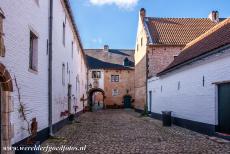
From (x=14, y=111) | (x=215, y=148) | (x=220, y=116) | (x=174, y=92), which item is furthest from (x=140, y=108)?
(x=14, y=111)

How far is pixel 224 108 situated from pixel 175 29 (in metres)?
19.5

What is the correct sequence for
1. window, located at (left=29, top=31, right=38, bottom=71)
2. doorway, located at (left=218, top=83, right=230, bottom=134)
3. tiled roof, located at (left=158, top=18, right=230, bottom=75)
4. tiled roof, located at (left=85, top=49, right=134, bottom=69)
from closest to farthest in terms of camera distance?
window, located at (left=29, top=31, right=38, bottom=71)
doorway, located at (left=218, top=83, right=230, bottom=134)
tiled roof, located at (left=158, top=18, right=230, bottom=75)
tiled roof, located at (left=85, top=49, right=134, bottom=69)

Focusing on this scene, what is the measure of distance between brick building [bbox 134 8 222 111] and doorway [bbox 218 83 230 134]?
50.0ft

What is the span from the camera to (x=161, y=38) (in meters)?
29.6

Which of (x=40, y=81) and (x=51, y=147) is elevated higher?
(x=40, y=81)

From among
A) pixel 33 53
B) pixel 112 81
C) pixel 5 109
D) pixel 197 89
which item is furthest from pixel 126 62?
pixel 5 109

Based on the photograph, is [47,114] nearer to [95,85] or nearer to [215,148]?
[215,148]

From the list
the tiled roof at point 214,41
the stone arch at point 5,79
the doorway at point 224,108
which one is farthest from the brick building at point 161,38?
the stone arch at point 5,79

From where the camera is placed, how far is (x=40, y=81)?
11570 mm

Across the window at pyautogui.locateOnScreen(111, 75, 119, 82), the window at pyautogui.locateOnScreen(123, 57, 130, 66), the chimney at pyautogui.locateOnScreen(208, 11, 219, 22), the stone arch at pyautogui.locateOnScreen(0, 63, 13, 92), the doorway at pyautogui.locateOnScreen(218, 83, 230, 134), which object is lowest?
the doorway at pyautogui.locateOnScreen(218, 83, 230, 134)

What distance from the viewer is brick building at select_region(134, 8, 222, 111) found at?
1136 inches

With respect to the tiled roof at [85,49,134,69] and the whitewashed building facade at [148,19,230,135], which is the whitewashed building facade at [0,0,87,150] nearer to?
the whitewashed building facade at [148,19,230,135]

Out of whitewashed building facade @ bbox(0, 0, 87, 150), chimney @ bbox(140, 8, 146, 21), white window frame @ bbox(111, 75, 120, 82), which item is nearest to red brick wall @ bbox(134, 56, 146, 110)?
chimney @ bbox(140, 8, 146, 21)

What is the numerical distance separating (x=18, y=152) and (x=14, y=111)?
105 cm
